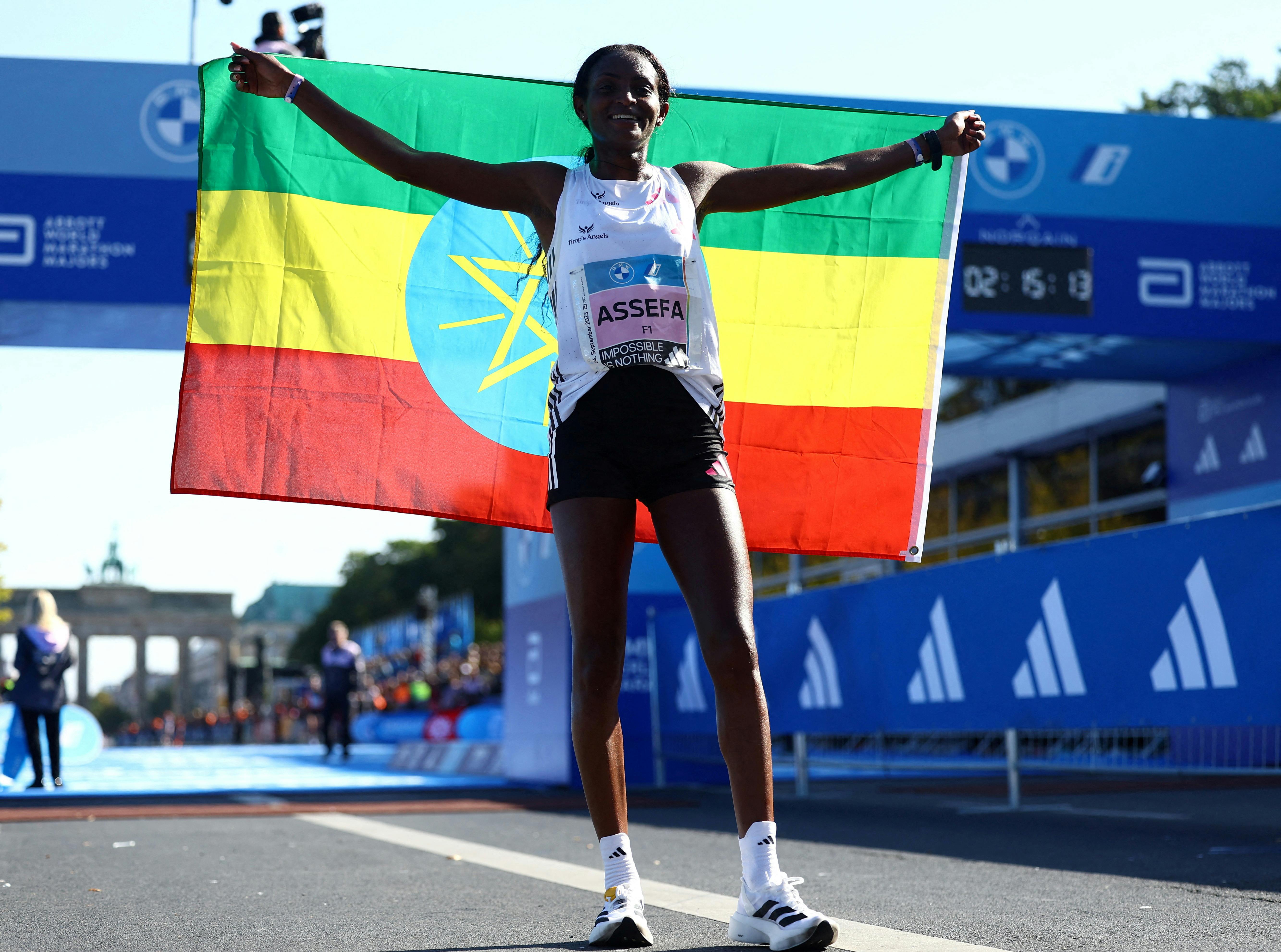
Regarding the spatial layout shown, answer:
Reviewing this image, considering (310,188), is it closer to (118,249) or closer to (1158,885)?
(1158,885)

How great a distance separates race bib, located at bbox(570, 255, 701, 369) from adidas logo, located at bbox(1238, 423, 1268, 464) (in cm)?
1148

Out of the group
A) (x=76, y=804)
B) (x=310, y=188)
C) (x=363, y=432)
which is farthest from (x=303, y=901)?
(x=76, y=804)

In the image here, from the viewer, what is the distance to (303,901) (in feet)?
14.7

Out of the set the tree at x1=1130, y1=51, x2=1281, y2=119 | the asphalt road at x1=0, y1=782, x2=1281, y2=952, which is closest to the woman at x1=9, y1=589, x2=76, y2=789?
the asphalt road at x1=0, y1=782, x2=1281, y2=952

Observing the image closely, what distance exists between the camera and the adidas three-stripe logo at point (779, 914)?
306 centimetres

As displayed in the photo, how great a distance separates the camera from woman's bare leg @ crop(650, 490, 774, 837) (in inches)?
128

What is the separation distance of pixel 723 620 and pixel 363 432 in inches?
72.7

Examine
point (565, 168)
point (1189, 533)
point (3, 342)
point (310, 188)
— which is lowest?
point (1189, 533)

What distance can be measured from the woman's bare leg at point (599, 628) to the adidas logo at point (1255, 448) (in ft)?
37.8

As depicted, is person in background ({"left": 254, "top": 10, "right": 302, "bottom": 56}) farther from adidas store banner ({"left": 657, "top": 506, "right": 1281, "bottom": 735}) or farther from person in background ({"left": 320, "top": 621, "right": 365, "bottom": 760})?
person in background ({"left": 320, "top": 621, "right": 365, "bottom": 760})

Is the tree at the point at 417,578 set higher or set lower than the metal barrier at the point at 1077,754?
higher

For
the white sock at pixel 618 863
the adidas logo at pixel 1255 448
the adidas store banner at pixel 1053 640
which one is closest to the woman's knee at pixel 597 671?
the white sock at pixel 618 863

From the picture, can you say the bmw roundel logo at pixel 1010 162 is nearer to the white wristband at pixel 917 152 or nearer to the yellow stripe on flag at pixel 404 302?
the yellow stripe on flag at pixel 404 302

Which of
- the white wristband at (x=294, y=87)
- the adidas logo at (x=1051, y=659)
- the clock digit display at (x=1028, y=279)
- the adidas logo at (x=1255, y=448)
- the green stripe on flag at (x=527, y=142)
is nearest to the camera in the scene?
the white wristband at (x=294, y=87)
